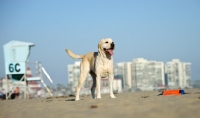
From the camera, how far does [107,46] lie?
1182 cm

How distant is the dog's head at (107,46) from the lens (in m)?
11.8

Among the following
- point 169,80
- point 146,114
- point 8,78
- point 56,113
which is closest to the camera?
point 146,114

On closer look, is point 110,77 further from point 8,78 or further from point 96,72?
point 8,78

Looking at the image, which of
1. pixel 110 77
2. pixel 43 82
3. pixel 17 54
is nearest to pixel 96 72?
pixel 110 77

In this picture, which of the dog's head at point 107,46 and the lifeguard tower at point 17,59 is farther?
the lifeguard tower at point 17,59

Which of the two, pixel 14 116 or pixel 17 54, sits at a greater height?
pixel 17 54

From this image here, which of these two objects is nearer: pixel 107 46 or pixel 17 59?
pixel 107 46

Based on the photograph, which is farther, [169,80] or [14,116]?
[169,80]

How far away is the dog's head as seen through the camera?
11.8 meters

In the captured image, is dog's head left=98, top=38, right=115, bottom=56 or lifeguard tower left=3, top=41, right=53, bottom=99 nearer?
dog's head left=98, top=38, right=115, bottom=56

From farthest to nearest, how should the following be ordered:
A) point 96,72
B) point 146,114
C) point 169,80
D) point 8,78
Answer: point 169,80 → point 8,78 → point 96,72 → point 146,114

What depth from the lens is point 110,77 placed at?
39.2ft

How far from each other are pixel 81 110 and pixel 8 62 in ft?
77.4

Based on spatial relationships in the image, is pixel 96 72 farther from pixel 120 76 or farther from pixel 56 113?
pixel 120 76
